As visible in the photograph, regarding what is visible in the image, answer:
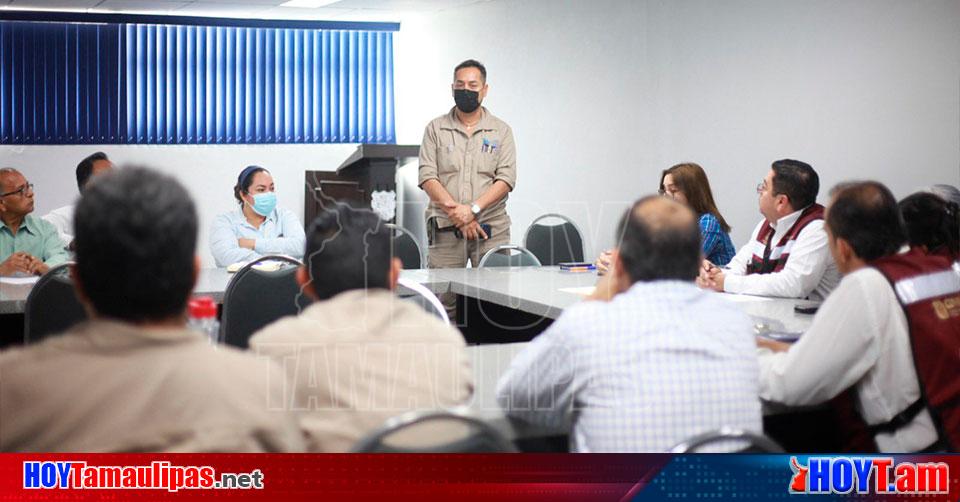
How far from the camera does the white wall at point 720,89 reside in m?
4.67

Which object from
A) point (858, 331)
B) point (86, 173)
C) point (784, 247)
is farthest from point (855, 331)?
point (86, 173)

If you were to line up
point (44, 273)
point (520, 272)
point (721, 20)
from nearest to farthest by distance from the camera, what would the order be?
point (44, 273), point (520, 272), point (721, 20)

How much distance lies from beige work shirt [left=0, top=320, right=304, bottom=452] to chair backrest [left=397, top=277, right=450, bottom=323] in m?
0.38

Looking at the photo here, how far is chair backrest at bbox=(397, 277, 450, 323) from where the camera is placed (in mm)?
1894

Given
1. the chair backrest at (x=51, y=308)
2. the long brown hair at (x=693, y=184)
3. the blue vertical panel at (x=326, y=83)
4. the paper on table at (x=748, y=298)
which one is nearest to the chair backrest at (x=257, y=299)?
the chair backrest at (x=51, y=308)

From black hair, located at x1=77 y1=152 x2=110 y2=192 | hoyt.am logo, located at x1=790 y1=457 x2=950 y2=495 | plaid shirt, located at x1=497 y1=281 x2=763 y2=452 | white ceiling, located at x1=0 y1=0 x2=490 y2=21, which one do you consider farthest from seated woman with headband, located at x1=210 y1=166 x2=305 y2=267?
white ceiling, located at x1=0 y1=0 x2=490 y2=21

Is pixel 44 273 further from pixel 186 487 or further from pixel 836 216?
pixel 836 216

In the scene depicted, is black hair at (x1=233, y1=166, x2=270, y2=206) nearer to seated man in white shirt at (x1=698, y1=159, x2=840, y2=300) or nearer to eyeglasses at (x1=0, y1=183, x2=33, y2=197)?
eyeglasses at (x1=0, y1=183, x2=33, y2=197)

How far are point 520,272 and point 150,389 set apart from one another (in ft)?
9.19

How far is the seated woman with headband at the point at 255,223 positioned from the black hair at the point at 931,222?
139cm

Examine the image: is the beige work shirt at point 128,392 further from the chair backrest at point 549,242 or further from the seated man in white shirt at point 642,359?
the chair backrest at point 549,242

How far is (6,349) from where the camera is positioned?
5.14 ft

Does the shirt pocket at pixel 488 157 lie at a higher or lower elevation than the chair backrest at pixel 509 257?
higher

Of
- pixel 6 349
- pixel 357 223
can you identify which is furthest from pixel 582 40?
pixel 6 349
